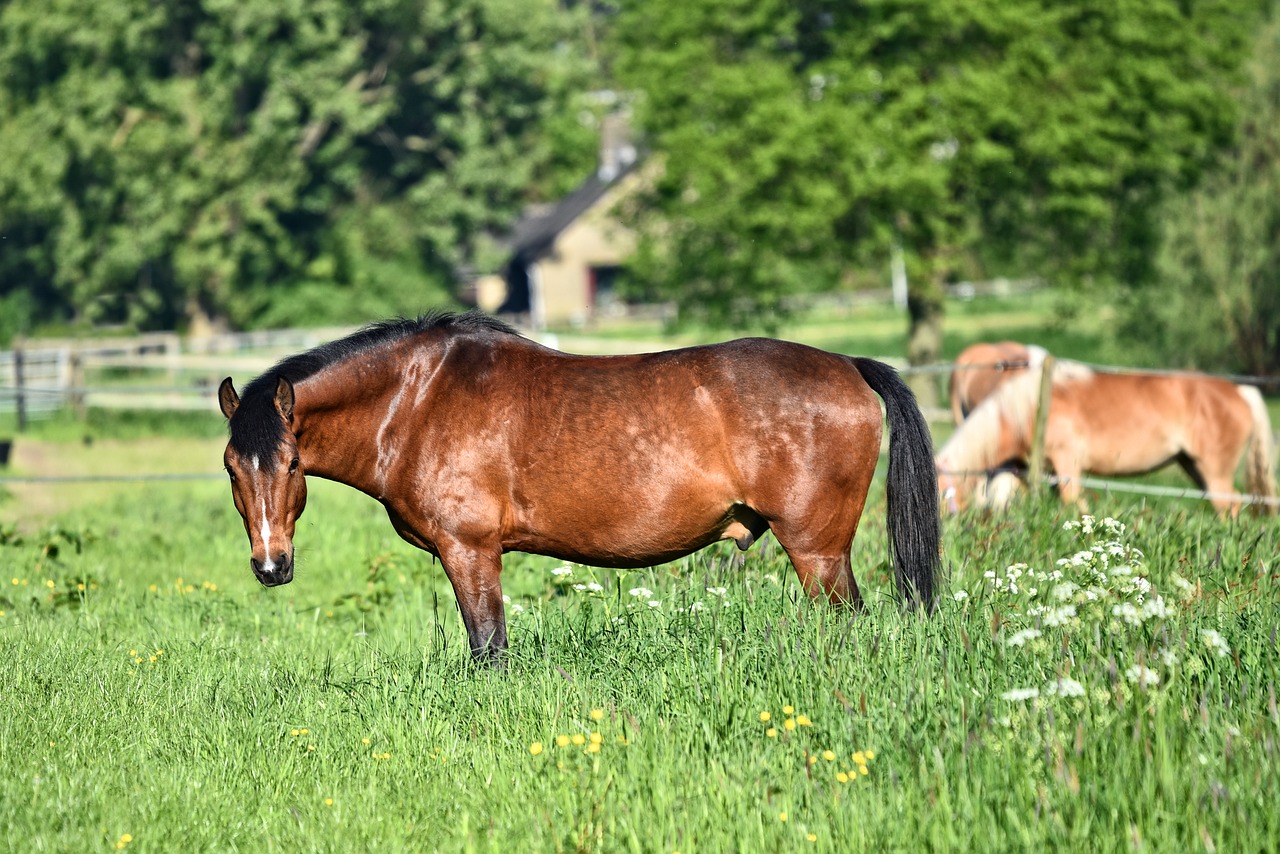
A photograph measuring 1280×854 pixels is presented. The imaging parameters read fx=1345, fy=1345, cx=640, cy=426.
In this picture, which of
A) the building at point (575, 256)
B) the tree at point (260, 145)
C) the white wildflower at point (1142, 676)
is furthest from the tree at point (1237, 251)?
the building at point (575, 256)

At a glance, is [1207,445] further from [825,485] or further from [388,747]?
[388,747]

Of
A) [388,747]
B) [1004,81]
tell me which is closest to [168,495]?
[388,747]

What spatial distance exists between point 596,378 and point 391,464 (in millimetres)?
966

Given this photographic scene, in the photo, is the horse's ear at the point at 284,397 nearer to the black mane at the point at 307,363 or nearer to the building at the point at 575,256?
the black mane at the point at 307,363

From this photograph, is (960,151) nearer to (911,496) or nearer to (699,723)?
(911,496)

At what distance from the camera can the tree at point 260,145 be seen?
35.8 meters

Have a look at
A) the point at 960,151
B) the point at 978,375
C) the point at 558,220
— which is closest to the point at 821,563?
the point at 978,375

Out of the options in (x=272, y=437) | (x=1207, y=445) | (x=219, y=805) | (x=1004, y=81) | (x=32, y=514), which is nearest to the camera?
(x=219, y=805)

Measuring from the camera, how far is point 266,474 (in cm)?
546

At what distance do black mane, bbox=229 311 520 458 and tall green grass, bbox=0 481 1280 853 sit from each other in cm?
105

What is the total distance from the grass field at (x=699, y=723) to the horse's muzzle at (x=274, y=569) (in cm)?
47

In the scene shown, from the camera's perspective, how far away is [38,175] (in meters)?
35.9

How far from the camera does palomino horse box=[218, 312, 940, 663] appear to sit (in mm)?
5559

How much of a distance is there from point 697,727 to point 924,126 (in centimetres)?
1707
